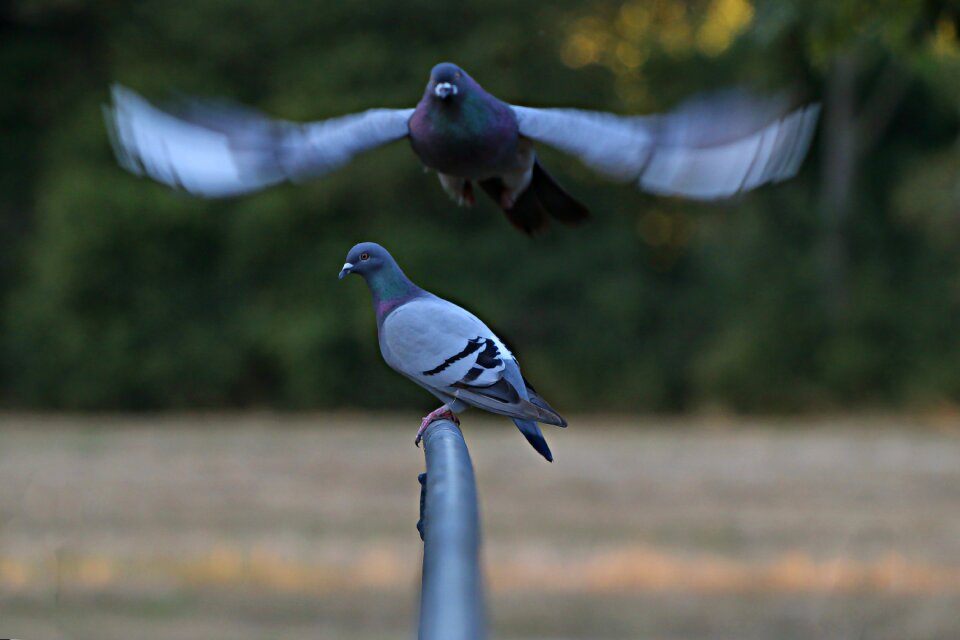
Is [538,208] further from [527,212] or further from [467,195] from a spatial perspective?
[467,195]

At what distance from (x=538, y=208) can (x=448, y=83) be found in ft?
1.76

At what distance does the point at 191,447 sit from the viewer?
57.2 feet

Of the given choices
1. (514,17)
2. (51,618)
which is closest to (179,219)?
(514,17)

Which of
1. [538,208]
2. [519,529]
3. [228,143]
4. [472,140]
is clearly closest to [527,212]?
[538,208]

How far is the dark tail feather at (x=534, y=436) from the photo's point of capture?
1929 millimetres

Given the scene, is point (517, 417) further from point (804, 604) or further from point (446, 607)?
point (804, 604)

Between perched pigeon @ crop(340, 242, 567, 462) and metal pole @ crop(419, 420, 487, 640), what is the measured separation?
0.38m

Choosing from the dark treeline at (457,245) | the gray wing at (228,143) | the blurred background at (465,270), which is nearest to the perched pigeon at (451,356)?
the gray wing at (228,143)

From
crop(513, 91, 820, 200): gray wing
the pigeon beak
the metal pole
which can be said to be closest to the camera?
the metal pole

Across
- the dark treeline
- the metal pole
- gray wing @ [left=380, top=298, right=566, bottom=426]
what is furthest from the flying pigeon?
the dark treeline

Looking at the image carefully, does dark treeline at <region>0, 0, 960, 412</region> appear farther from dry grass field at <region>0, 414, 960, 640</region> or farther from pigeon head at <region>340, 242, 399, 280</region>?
pigeon head at <region>340, 242, 399, 280</region>

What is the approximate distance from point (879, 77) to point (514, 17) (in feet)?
18.5

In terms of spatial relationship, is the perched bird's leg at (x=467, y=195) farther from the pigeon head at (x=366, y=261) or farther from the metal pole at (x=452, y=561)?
the metal pole at (x=452, y=561)

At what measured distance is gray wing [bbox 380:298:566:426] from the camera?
1958mm
